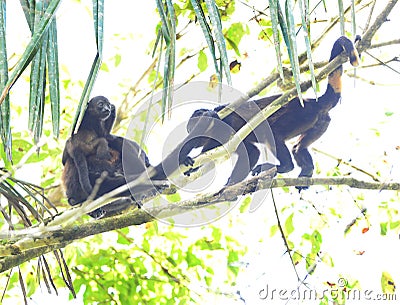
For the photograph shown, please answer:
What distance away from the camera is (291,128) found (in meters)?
4.00

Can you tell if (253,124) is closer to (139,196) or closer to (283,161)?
(139,196)

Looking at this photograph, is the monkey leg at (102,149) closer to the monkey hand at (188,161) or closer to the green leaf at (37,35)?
the monkey hand at (188,161)

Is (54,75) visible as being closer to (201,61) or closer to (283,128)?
(201,61)

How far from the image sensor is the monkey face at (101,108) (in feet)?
13.9

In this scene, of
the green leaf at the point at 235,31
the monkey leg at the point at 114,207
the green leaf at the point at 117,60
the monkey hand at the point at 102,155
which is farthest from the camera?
the green leaf at the point at 117,60

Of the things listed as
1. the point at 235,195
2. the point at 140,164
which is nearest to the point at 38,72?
the point at 235,195

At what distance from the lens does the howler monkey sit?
391cm

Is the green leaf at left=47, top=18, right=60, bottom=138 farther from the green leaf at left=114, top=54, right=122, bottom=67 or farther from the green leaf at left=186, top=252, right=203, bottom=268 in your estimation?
the green leaf at left=114, top=54, right=122, bottom=67

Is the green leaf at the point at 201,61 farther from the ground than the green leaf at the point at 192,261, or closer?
farther from the ground

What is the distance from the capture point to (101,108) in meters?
4.25

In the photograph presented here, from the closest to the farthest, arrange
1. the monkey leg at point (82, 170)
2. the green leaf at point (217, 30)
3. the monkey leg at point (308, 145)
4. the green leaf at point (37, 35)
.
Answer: the green leaf at point (37, 35)
the green leaf at point (217, 30)
the monkey leg at point (82, 170)
the monkey leg at point (308, 145)

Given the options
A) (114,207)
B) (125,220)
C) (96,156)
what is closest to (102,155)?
(96,156)

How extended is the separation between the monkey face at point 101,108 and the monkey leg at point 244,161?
3.53 feet

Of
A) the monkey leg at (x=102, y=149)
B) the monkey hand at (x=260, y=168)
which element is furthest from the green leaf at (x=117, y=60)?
the monkey hand at (x=260, y=168)
